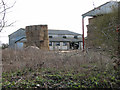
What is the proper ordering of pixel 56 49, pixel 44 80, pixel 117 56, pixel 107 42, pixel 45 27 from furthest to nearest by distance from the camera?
pixel 45 27 < pixel 56 49 < pixel 107 42 < pixel 117 56 < pixel 44 80

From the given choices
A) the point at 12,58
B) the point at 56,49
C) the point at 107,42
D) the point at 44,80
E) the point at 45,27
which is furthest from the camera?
the point at 45,27

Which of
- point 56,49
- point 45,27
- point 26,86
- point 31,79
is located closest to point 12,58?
point 56,49

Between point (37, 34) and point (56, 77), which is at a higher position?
point (37, 34)

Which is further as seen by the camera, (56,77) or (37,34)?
(37,34)

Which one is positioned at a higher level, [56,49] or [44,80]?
[56,49]

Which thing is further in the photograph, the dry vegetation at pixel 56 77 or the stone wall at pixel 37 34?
the stone wall at pixel 37 34

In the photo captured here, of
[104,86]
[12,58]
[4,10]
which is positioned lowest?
[104,86]

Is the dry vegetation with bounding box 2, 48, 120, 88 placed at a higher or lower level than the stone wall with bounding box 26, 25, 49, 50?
lower

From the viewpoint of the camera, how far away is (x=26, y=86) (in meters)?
4.04

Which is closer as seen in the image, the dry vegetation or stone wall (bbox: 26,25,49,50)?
the dry vegetation

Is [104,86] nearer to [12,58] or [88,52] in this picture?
[88,52]

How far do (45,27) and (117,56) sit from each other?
45.7 feet

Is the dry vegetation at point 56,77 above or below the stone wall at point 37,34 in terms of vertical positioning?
below

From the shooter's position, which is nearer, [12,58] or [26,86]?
[26,86]
